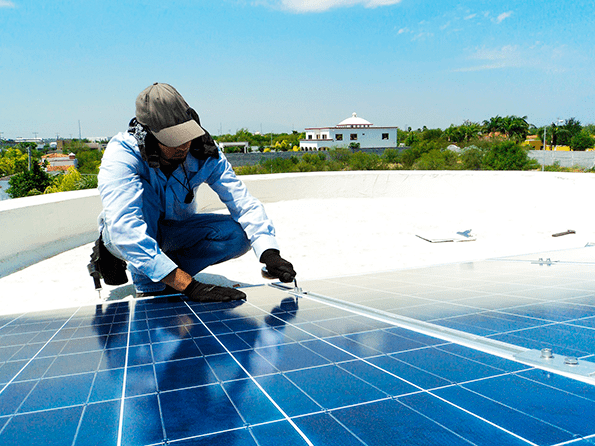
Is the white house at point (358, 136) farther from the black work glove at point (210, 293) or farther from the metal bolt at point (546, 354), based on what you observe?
the metal bolt at point (546, 354)

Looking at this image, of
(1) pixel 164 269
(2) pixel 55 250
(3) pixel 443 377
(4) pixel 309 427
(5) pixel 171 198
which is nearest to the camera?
(4) pixel 309 427

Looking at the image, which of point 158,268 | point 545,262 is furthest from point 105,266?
point 545,262

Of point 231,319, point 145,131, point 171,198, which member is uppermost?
point 145,131

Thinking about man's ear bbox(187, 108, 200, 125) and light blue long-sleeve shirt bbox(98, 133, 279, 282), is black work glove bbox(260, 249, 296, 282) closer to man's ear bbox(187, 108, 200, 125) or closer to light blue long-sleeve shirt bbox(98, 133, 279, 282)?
light blue long-sleeve shirt bbox(98, 133, 279, 282)

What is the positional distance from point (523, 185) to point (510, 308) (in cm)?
1193

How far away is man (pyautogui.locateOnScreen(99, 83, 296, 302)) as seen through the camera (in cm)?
361

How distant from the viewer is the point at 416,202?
14.0 m

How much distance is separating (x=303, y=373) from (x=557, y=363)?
0.97 m

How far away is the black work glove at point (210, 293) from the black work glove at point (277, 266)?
0.30 meters

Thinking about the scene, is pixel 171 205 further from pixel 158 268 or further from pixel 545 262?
pixel 545 262

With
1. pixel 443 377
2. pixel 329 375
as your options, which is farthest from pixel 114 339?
pixel 443 377

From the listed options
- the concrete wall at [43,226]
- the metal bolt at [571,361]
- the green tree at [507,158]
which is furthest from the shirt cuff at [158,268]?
the green tree at [507,158]

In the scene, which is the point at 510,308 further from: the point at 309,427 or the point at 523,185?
the point at 523,185

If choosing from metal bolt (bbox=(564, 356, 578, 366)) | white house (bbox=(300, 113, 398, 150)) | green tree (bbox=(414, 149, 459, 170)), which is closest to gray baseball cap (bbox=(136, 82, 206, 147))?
metal bolt (bbox=(564, 356, 578, 366))
